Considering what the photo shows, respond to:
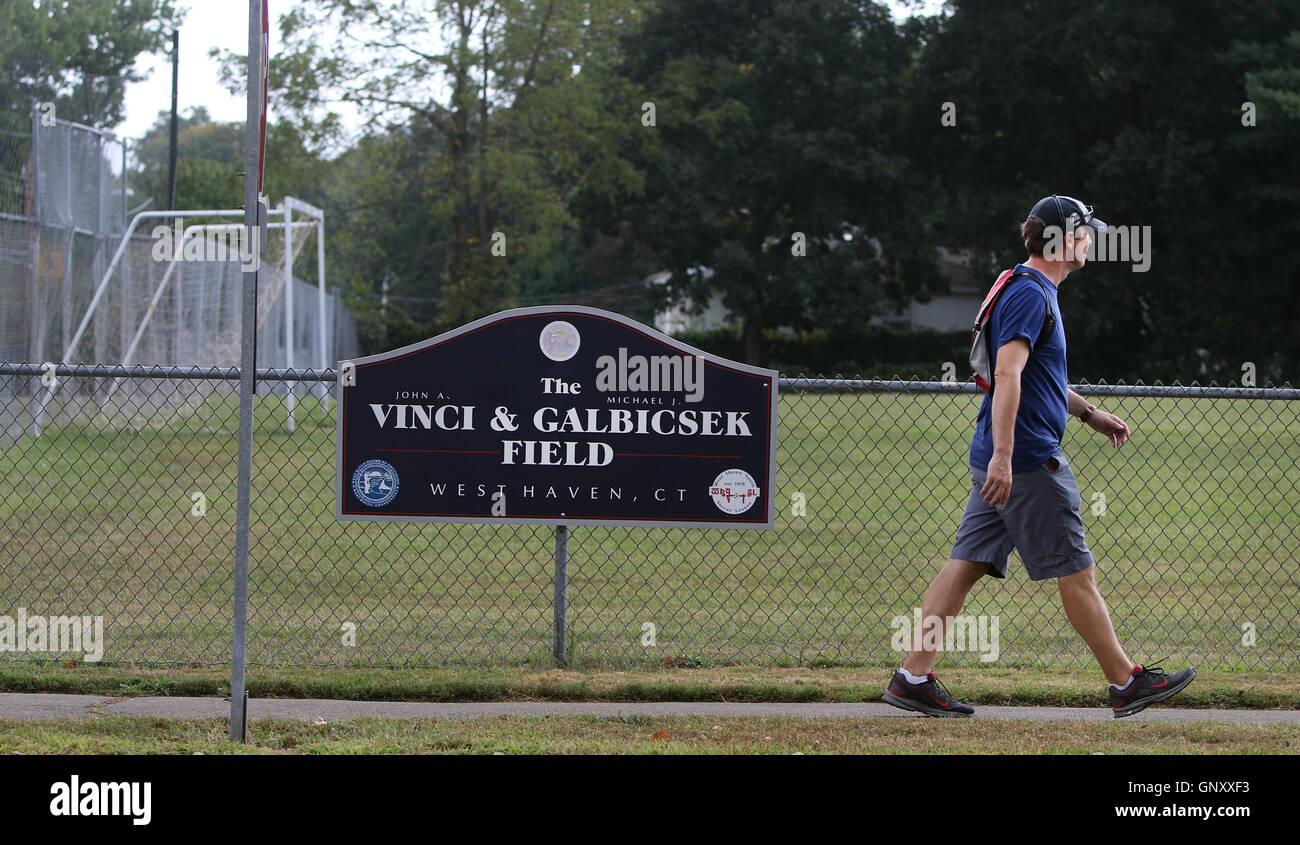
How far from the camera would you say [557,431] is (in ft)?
19.2

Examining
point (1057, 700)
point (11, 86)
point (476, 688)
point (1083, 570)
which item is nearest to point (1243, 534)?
point (1057, 700)

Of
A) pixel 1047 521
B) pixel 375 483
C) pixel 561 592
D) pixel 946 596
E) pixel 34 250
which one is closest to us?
pixel 1047 521

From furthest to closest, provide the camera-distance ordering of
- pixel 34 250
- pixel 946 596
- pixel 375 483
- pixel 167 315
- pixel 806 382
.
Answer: pixel 167 315, pixel 34 250, pixel 806 382, pixel 375 483, pixel 946 596

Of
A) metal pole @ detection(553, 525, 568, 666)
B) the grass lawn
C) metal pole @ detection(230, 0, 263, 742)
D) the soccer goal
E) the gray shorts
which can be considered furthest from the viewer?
the soccer goal

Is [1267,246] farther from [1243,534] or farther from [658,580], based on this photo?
[658,580]

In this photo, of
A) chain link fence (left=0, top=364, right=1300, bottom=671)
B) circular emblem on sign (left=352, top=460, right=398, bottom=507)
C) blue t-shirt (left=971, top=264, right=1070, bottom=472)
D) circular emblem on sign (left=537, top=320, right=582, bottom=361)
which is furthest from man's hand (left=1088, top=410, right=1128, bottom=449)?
circular emblem on sign (left=352, top=460, right=398, bottom=507)

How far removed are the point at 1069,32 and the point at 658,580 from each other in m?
34.1

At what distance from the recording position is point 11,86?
16016 millimetres

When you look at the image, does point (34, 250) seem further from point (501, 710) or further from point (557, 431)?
point (501, 710)

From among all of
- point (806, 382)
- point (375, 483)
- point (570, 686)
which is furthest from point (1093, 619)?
point (375, 483)

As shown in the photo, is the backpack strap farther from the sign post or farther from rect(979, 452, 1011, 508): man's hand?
the sign post

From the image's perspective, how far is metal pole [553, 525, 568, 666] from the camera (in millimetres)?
5957

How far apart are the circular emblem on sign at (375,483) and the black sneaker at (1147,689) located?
10.5 ft

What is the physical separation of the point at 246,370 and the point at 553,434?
168 cm
